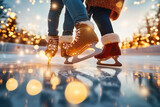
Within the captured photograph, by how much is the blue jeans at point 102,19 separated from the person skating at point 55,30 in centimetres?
40

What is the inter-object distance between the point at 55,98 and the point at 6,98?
11 cm

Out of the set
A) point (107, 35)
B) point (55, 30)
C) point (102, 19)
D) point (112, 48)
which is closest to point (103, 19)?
point (102, 19)

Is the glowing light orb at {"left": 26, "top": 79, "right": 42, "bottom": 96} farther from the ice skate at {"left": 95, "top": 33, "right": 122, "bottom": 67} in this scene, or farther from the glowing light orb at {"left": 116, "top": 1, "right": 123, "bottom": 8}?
the glowing light orb at {"left": 116, "top": 1, "right": 123, "bottom": 8}

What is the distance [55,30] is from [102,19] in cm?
57

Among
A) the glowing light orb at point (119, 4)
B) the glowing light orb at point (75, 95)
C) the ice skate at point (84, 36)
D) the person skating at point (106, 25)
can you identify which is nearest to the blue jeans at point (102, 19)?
the person skating at point (106, 25)

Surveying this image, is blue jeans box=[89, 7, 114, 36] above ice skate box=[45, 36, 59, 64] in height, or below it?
above

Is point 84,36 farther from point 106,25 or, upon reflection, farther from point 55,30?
point 55,30

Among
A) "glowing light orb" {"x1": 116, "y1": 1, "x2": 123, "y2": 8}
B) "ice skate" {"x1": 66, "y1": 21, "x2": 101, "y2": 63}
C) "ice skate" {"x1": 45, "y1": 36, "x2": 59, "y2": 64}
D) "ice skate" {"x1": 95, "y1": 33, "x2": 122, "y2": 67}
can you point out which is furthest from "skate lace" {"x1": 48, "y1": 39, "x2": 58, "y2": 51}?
"glowing light orb" {"x1": 116, "y1": 1, "x2": 123, "y2": 8}

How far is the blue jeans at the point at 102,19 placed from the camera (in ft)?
3.23

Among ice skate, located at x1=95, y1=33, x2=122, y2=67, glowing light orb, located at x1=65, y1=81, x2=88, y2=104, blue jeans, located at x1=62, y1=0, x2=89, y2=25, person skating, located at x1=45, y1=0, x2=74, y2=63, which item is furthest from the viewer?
person skating, located at x1=45, y1=0, x2=74, y2=63

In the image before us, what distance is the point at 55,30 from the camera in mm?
1246

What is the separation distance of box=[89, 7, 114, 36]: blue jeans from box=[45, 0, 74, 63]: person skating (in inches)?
15.8

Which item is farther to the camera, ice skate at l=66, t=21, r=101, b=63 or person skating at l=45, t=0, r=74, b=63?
person skating at l=45, t=0, r=74, b=63

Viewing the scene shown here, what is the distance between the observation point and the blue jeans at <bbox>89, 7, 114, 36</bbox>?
0.98 meters
